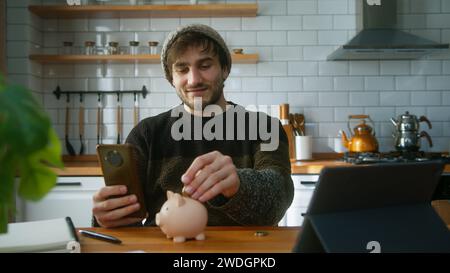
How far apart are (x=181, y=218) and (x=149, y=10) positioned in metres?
1.94

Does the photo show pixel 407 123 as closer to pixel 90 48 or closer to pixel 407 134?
pixel 407 134

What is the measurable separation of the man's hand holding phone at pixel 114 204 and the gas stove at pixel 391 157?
4.87 ft

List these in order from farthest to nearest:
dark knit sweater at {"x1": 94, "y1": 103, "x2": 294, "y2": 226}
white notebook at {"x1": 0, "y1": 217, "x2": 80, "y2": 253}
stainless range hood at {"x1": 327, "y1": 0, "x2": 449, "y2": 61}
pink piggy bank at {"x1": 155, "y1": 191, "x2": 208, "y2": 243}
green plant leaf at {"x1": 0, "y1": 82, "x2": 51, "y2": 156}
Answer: stainless range hood at {"x1": 327, "y1": 0, "x2": 449, "y2": 61}
dark knit sweater at {"x1": 94, "y1": 103, "x2": 294, "y2": 226}
pink piggy bank at {"x1": 155, "y1": 191, "x2": 208, "y2": 243}
white notebook at {"x1": 0, "y1": 217, "x2": 80, "y2": 253}
green plant leaf at {"x1": 0, "y1": 82, "x2": 51, "y2": 156}

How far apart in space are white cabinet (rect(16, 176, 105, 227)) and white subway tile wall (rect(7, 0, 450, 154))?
1.76 ft

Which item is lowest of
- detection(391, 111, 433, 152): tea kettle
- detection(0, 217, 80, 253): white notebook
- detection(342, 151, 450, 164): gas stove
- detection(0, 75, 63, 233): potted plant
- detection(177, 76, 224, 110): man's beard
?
detection(342, 151, 450, 164): gas stove

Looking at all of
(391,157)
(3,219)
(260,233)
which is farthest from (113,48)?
(3,219)

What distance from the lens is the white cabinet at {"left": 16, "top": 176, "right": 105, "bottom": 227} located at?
220cm

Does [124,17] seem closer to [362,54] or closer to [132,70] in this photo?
[132,70]

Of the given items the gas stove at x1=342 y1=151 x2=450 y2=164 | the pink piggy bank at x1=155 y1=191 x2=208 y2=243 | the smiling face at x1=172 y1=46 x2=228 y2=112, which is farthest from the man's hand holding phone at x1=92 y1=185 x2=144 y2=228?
the gas stove at x1=342 y1=151 x2=450 y2=164

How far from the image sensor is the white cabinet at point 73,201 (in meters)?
2.20

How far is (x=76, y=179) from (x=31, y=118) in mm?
2042

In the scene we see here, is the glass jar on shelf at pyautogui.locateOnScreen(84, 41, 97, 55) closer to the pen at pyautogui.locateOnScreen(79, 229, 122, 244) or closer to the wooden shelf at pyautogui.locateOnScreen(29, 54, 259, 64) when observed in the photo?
the wooden shelf at pyautogui.locateOnScreen(29, 54, 259, 64)
